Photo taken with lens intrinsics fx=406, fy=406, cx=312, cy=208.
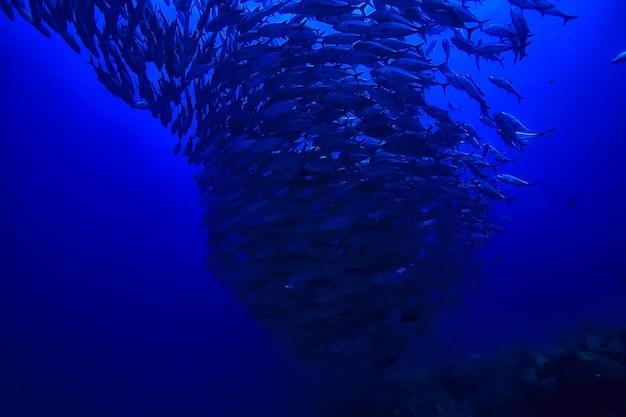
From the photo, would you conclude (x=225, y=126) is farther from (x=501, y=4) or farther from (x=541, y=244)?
(x=541, y=244)

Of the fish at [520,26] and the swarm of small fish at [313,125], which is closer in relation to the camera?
the swarm of small fish at [313,125]

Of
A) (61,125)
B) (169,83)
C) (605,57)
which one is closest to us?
(169,83)

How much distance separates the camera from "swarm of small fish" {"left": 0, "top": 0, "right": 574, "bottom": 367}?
15.7ft

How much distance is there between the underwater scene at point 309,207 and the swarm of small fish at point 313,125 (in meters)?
0.04

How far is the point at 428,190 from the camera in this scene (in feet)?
21.8

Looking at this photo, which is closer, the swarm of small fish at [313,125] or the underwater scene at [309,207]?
the swarm of small fish at [313,125]

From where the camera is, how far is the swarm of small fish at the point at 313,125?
479 centimetres

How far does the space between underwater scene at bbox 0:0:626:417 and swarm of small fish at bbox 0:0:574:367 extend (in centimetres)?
4

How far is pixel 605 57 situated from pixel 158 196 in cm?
3299

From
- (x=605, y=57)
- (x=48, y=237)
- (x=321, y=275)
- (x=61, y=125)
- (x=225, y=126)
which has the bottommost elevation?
(x=321, y=275)

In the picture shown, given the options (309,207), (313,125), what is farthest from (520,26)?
(309,207)

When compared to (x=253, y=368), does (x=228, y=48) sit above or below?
below

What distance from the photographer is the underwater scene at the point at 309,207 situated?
523 centimetres

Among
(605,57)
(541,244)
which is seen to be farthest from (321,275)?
(541,244)
